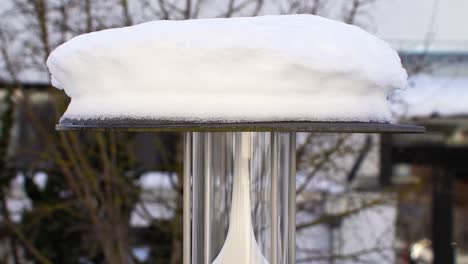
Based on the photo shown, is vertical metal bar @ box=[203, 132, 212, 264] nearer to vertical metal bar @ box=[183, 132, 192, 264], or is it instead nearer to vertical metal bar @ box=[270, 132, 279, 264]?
vertical metal bar @ box=[183, 132, 192, 264]

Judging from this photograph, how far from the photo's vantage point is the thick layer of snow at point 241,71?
1688mm

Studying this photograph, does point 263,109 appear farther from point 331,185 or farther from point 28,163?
point 28,163

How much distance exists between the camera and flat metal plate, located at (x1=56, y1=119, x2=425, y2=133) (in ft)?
5.39

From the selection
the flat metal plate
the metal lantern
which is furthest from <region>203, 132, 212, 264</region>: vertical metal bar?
the flat metal plate

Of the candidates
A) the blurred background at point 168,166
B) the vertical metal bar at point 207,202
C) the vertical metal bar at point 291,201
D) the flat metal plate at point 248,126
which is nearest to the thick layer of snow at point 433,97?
the blurred background at point 168,166

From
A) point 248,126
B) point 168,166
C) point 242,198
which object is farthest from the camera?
point 168,166

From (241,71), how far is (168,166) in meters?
3.62

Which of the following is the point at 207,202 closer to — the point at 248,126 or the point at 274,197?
the point at 274,197

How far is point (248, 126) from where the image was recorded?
1644 mm

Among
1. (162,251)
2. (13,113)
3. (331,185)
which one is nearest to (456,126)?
(331,185)

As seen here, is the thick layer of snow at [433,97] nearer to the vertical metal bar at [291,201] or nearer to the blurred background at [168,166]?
the blurred background at [168,166]

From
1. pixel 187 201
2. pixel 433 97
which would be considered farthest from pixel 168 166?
pixel 187 201

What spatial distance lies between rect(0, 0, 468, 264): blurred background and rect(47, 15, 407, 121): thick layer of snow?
2868 mm

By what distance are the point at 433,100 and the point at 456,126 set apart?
0.90 m
